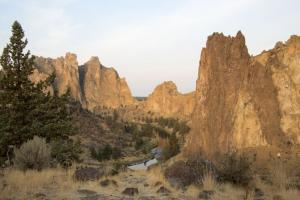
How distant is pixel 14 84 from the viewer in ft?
68.8

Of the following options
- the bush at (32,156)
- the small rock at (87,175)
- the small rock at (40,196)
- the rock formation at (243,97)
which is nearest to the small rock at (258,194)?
the small rock at (87,175)

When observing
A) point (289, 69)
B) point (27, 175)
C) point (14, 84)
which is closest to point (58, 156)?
point (14, 84)

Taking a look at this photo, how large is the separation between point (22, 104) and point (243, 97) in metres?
36.1

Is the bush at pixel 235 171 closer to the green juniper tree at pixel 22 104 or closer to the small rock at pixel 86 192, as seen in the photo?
the small rock at pixel 86 192

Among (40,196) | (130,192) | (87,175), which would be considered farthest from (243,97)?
(40,196)

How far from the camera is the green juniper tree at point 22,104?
65.6 ft

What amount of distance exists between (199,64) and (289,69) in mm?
20352

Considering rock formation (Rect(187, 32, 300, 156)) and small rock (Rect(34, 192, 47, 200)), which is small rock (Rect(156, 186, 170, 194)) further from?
rock formation (Rect(187, 32, 300, 156))

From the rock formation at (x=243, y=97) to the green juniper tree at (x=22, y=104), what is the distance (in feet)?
94.3

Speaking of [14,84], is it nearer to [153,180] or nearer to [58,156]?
[58,156]

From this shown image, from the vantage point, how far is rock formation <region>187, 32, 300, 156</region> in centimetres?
4531

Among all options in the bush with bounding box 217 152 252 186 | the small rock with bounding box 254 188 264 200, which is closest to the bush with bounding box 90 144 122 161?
the bush with bounding box 217 152 252 186

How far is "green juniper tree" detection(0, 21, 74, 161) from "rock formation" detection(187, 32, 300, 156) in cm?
2873

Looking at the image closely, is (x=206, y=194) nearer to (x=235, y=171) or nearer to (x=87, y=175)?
(x=235, y=171)
